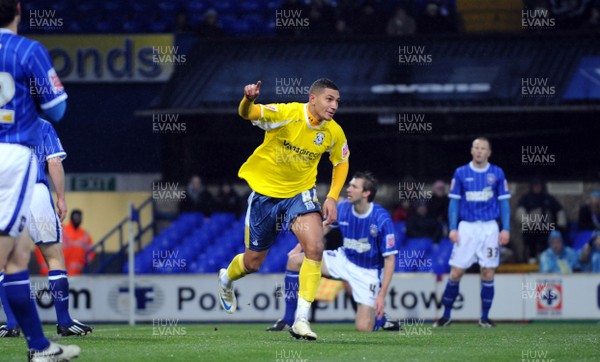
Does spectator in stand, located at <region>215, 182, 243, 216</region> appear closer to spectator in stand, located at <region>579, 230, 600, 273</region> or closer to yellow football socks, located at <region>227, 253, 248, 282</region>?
spectator in stand, located at <region>579, 230, 600, 273</region>

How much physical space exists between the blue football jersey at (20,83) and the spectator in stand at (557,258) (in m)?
12.2

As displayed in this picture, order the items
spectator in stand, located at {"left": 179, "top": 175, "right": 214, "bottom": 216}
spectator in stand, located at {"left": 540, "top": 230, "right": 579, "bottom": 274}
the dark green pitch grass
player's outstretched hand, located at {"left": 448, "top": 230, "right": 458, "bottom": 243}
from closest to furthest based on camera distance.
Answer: the dark green pitch grass, player's outstretched hand, located at {"left": 448, "top": 230, "right": 458, "bottom": 243}, spectator in stand, located at {"left": 540, "top": 230, "right": 579, "bottom": 274}, spectator in stand, located at {"left": 179, "top": 175, "right": 214, "bottom": 216}

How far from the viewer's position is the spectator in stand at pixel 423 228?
62.4ft

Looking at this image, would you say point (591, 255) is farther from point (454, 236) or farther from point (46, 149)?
point (46, 149)

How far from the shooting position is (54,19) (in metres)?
23.0

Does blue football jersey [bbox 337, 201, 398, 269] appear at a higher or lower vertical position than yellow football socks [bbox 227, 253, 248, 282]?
higher

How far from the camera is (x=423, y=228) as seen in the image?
19047mm

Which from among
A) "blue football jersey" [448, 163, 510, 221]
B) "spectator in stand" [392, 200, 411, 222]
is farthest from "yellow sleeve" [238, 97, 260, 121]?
"spectator in stand" [392, 200, 411, 222]

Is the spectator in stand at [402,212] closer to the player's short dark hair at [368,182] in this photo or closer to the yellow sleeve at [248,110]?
the player's short dark hair at [368,182]

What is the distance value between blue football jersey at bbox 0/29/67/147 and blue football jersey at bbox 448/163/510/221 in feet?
27.4

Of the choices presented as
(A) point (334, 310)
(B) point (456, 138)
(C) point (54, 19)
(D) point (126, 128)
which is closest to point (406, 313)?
(A) point (334, 310)

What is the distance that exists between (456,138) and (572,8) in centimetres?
313

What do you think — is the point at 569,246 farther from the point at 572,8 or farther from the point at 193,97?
the point at 193,97

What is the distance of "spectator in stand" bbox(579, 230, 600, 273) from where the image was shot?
59.0 feet
